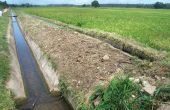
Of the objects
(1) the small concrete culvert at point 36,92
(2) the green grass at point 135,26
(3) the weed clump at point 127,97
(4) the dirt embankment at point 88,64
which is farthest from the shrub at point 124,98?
(2) the green grass at point 135,26

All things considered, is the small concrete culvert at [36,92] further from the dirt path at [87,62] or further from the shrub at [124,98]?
the shrub at [124,98]

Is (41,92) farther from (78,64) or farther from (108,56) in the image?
(108,56)

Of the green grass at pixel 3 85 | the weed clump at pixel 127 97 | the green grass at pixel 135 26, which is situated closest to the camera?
the weed clump at pixel 127 97

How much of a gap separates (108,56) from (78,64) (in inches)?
40.2

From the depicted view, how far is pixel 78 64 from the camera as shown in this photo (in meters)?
9.29

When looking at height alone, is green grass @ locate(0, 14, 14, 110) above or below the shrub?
below

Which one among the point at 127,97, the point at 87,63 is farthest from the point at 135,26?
the point at 127,97

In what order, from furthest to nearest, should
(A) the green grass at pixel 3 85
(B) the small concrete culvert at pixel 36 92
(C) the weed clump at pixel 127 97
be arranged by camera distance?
(B) the small concrete culvert at pixel 36 92
(A) the green grass at pixel 3 85
(C) the weed clump at pixel 127 97

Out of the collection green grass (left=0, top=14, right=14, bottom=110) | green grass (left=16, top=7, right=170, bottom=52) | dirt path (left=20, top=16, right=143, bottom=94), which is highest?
dirt path (left=20, top=16, right=143, bottom=94)

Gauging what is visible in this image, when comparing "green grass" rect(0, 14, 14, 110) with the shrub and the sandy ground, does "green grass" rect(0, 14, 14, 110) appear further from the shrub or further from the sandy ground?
the shrub

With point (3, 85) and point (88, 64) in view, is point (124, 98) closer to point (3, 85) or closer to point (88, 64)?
point (88, 64)

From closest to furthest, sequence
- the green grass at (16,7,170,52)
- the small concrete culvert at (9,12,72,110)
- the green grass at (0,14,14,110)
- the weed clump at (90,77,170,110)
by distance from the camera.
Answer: the weed clump at (90,77,170,110)
the green grass at (0,14,14,110)
the small concrete culvert at (9,12,72,110)
the green grass at (16,7,170,52)

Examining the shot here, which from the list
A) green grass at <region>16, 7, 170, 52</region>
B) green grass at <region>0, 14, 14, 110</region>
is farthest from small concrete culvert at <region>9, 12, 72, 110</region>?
green grass at <region>16, 7, 170, 52</region>

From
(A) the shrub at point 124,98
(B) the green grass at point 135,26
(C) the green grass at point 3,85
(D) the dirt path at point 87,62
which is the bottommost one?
(B) the green grass at point 135,26
